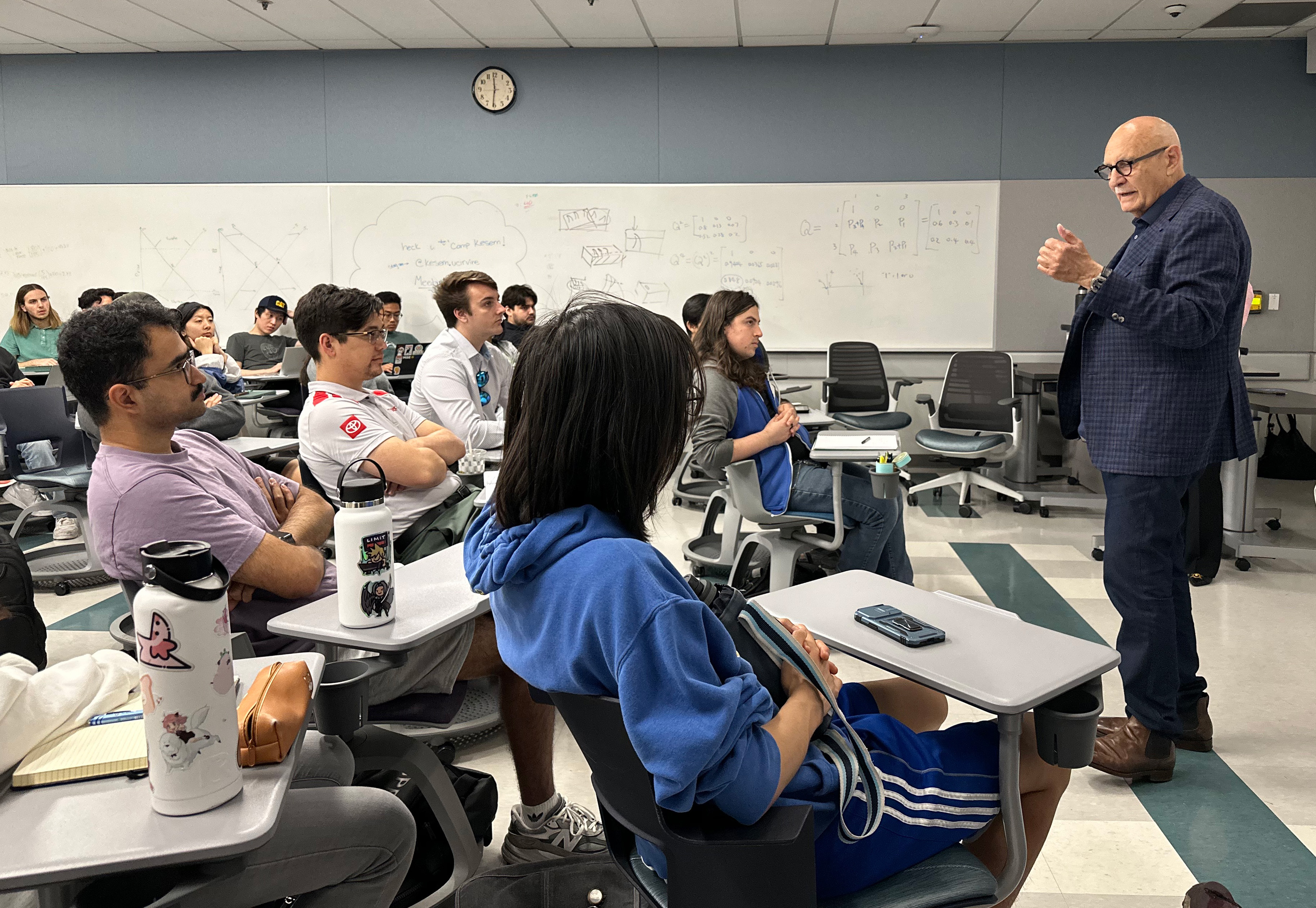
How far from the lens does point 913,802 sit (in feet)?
4.12

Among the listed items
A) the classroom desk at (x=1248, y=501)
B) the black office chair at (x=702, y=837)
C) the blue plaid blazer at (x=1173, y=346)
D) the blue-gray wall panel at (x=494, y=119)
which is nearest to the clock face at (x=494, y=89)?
the blue-gray wall panel at (x=494, y=119)

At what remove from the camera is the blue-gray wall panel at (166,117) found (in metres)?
6.98

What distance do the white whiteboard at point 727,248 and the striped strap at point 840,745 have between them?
5.69 metres

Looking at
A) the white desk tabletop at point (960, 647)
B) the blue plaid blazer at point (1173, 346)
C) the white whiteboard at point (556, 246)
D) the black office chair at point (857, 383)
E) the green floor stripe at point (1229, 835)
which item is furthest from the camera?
the white whiteboard at point (556, 246)

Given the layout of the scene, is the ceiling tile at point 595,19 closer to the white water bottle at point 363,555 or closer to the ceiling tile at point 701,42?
the ceiling tile at point 701,42

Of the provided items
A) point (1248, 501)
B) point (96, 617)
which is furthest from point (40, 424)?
point (1248, 501)

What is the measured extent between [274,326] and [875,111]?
461 cm

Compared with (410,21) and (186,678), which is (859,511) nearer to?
(186,678)

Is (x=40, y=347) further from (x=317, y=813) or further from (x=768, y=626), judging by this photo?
(x=768, y=626)

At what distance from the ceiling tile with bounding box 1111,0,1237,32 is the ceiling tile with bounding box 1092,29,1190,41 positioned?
2 cm

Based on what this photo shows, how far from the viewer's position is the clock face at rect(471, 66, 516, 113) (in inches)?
269

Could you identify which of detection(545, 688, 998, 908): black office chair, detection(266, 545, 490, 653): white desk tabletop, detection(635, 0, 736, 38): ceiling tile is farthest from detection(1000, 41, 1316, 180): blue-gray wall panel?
detection(545, 688, 998, 908): black office chair

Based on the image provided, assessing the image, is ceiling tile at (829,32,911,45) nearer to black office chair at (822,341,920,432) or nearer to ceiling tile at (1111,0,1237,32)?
ceiling tile at (1111,0,1237,32)

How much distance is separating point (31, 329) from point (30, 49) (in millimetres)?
2209
